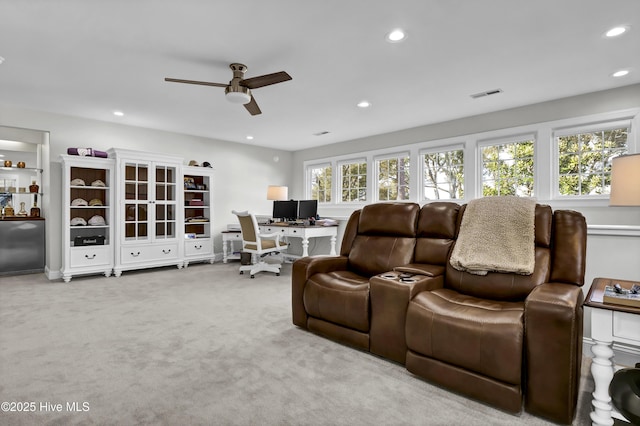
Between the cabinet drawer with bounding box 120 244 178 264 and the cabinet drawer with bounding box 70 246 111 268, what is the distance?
20 centimetres

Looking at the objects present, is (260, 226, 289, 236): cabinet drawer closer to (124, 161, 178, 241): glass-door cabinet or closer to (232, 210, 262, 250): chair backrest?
(232, 210, 262, 250): chair backrest

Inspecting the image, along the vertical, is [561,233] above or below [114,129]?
below

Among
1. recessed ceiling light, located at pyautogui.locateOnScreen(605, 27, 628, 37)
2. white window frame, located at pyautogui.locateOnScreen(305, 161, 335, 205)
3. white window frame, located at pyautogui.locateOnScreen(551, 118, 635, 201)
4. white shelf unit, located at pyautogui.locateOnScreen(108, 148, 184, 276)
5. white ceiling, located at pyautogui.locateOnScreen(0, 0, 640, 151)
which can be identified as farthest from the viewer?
white window frame, located at pyautogui.locateOnScreen(305, 161, 335, 205)

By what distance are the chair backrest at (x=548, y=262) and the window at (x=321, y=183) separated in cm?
491

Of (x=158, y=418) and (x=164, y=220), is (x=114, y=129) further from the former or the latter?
(x=158, y=418)

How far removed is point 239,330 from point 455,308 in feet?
5.59

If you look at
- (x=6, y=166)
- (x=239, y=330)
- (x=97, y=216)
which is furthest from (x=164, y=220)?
(x=239, y=330)

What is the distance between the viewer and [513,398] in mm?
1577

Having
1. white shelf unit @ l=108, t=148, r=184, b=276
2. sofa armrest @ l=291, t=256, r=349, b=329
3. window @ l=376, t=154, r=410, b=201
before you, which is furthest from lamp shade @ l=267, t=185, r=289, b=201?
sofa armrest @ l=291, t=256, r=349, b=329

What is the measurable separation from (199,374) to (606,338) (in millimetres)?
2061

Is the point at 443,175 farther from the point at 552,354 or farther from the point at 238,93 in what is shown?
the point at 552,354

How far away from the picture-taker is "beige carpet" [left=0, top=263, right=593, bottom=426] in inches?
62.7

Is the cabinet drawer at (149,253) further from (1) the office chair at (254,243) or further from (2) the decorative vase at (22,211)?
(2) the decorative vase at (22,211)

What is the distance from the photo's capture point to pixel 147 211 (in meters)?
5.23
